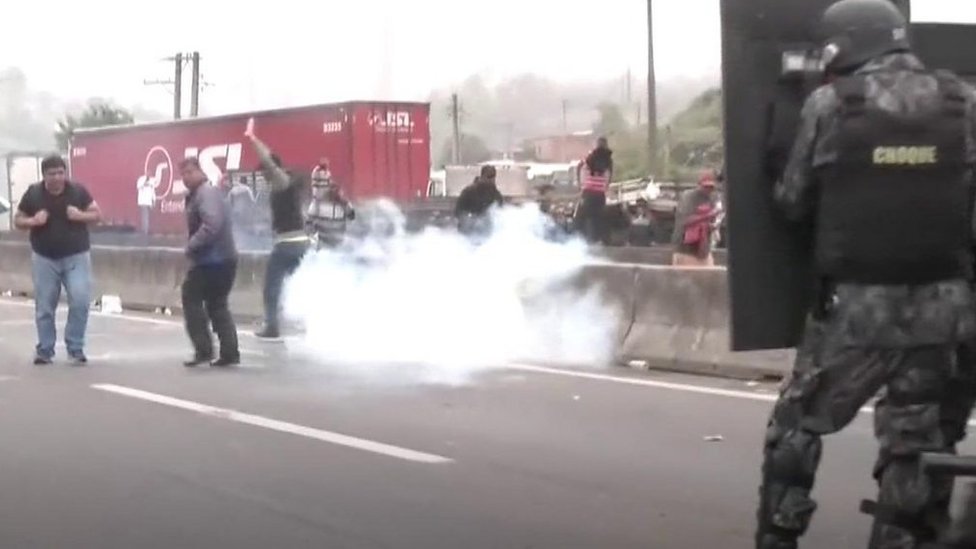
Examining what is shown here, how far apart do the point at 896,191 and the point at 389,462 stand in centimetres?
415

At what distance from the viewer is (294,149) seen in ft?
108

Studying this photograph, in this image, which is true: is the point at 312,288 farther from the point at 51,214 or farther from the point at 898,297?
the point at 898,297

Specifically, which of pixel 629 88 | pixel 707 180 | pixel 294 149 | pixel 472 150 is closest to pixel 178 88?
pixel 472 150

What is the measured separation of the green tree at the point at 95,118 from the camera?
252 ft

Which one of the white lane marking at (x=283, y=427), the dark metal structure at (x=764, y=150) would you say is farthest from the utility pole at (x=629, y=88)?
the dark metal structure at (x=764, y=150)

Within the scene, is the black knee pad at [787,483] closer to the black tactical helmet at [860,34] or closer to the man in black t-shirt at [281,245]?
the black tactical helmet at [860,34]

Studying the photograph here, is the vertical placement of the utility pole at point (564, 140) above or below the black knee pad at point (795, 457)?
above

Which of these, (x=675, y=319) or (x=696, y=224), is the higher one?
(x=696, y=224)

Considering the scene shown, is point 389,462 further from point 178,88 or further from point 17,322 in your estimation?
point 178,88

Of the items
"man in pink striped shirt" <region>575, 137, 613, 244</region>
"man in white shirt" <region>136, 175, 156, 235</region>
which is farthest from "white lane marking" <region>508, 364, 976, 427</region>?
"man in white shirt" <region>136, 175, 156, 235</region>

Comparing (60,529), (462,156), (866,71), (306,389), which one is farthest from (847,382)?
(462,156)

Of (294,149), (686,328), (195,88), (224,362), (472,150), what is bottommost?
(224,362)

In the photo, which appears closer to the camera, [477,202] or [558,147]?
[477,202]

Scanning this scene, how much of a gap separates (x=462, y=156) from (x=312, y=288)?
6131 cm
